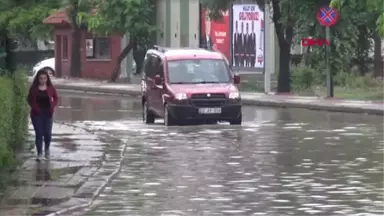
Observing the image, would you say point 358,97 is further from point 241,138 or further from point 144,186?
point 144,186

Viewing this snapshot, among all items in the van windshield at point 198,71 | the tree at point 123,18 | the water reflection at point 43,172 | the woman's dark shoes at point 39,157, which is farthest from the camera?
the tree at point 123,18

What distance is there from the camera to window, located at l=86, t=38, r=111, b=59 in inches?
2377

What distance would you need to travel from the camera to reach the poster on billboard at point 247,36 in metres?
53.7

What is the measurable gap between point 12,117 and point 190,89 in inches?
364

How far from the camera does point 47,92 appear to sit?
65.0ft

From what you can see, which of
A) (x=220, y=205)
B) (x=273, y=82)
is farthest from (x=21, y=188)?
(x=273, y=82)

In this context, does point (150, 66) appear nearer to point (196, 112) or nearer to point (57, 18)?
point (196, 112)

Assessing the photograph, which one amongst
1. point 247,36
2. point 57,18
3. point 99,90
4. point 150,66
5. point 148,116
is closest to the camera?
point 148,116

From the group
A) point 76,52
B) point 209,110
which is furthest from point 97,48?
point 209,110

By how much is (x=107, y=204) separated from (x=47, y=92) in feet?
17.9

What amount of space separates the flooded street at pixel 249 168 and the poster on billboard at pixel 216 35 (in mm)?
24793

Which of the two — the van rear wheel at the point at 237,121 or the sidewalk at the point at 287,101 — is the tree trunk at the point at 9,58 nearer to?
the van rear wheel at the point at 237,121

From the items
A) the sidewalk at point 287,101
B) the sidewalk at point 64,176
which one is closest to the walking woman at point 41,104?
the sidewalk at point 64,176

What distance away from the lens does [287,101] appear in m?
39.2
